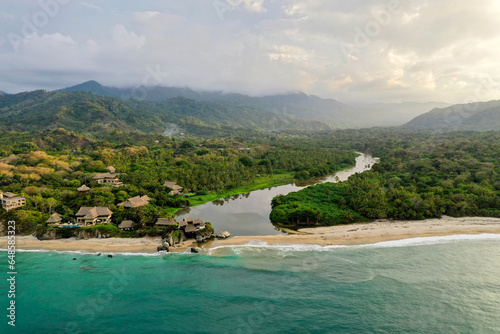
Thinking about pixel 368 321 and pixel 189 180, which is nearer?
pixel 368 321

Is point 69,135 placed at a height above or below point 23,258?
above

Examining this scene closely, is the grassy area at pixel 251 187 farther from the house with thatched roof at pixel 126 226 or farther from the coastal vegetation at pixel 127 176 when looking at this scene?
the house with thatched roof at pixel 126 226

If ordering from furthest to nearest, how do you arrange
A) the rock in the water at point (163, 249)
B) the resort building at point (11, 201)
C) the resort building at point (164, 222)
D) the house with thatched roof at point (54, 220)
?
the resort building at point (11, 201) < the resort building at point (164, 222) < the house with thatched roof at point (54, 220) < the rock in the water at point (163, 249)

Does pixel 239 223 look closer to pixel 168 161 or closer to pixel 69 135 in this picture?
pixel 168 161

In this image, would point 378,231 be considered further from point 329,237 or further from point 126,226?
point 126,226

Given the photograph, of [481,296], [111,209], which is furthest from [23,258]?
[481,296]

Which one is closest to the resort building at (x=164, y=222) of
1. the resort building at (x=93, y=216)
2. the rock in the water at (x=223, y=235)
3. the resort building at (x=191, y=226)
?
the resort building at (x=191, y=226)

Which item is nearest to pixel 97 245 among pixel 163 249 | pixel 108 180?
pixel 163 249
